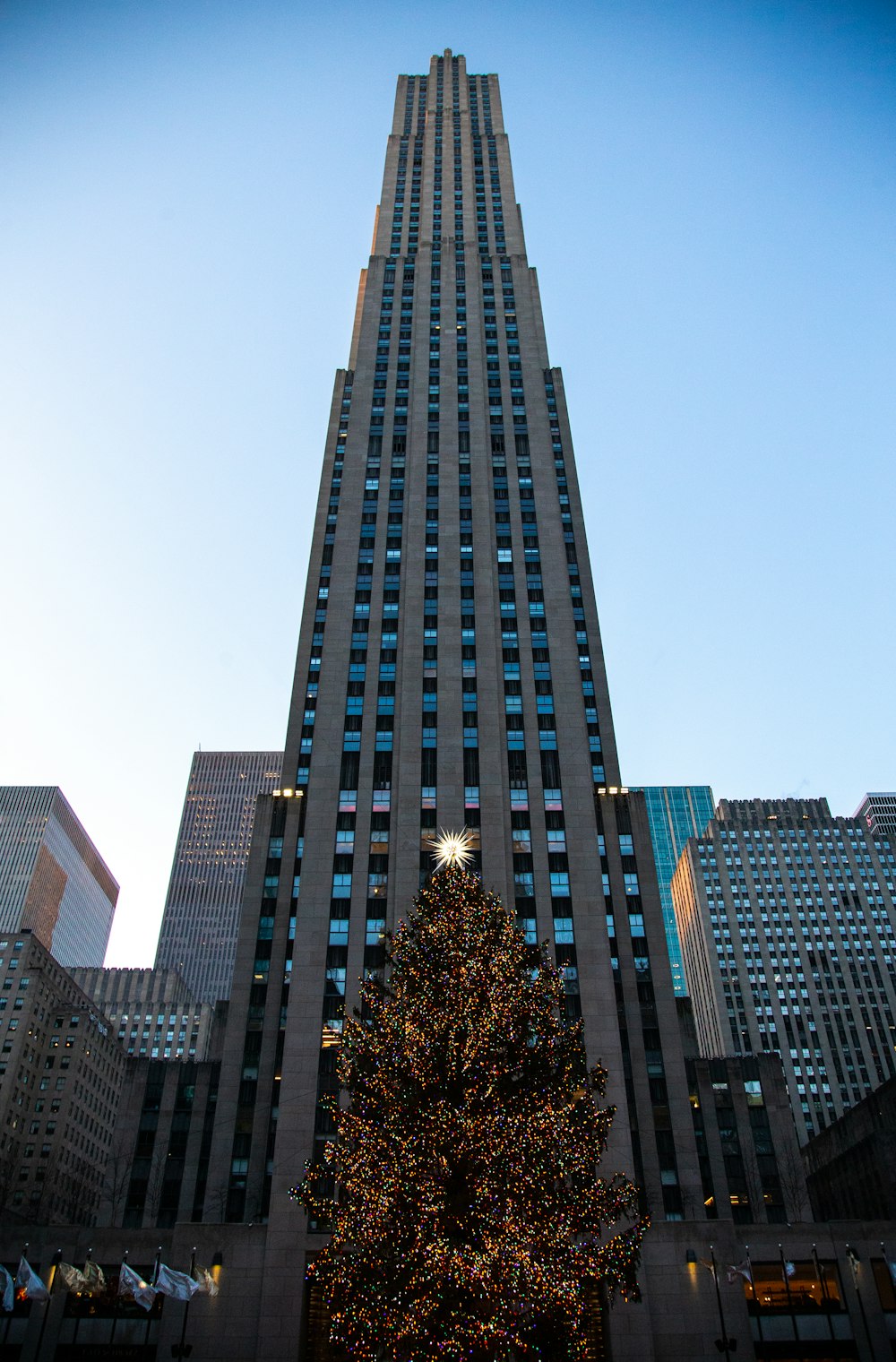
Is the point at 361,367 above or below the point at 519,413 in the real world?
above

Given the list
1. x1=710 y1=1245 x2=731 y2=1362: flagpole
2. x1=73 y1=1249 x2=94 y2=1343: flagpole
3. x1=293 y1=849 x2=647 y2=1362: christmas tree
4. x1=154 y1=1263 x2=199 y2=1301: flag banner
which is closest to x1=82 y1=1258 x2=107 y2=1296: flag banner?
x1=154 y1=1263 x2=199 y2=1301: flag banner

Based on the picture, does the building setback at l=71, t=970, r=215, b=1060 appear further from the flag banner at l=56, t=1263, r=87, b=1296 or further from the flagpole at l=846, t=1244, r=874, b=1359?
the flagpole at l=846, t=1244, r=874, b=1359

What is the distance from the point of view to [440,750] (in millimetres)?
70188

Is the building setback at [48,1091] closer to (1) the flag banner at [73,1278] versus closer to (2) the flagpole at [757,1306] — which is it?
(1) the flag banner at [73,1278]

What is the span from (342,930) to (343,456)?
165 ft

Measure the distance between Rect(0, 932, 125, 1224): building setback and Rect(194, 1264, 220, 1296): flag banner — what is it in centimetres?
7632

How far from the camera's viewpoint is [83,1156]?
12650 centimetres

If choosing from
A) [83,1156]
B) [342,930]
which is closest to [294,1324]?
[342,930]

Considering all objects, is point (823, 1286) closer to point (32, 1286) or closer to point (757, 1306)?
point (757, 1306)

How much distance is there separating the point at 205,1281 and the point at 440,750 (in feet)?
120

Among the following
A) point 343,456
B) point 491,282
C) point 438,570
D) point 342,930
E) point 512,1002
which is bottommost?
point 512,1002

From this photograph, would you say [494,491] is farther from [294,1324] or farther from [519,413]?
[294,1324]

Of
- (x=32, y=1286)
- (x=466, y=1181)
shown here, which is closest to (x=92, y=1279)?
(x=32, y=1286)

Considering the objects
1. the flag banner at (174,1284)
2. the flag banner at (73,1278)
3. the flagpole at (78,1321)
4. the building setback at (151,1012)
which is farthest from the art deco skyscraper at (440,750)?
the building setback at (151,1012)
